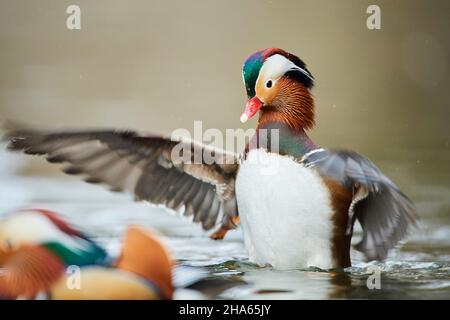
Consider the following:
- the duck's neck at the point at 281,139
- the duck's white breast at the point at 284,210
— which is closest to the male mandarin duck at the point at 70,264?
the duck's white breast at the point at 284,210

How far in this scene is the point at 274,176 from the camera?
174 centimetres

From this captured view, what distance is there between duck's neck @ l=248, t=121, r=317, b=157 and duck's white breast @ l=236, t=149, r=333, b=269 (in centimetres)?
2

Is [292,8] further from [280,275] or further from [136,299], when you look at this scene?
[136,299]

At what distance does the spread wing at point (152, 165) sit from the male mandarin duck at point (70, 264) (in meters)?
0.12

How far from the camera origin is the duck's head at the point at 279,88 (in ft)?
5.96

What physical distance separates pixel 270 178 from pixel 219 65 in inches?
16.1

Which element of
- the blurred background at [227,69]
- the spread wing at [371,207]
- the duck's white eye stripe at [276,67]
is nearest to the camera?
the spread wing at [371,207]

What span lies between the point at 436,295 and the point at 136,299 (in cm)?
67

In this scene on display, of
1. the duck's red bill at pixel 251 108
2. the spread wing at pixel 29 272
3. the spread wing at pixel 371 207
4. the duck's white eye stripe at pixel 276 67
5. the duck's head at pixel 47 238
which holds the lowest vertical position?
the spread wing at pixel 29 272

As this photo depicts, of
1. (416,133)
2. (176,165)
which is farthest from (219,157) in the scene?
(416,133)

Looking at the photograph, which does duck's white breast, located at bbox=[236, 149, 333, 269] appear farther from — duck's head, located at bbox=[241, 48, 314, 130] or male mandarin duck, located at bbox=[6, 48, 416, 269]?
duck's head, located at bbox=[241, 48, 314, 130]

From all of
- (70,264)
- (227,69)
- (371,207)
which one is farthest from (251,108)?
(70,264)

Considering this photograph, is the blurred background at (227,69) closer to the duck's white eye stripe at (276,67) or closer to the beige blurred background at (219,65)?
the beige blurred background at (219,65)

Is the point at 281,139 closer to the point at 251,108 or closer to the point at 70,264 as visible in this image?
the point at 251,108
